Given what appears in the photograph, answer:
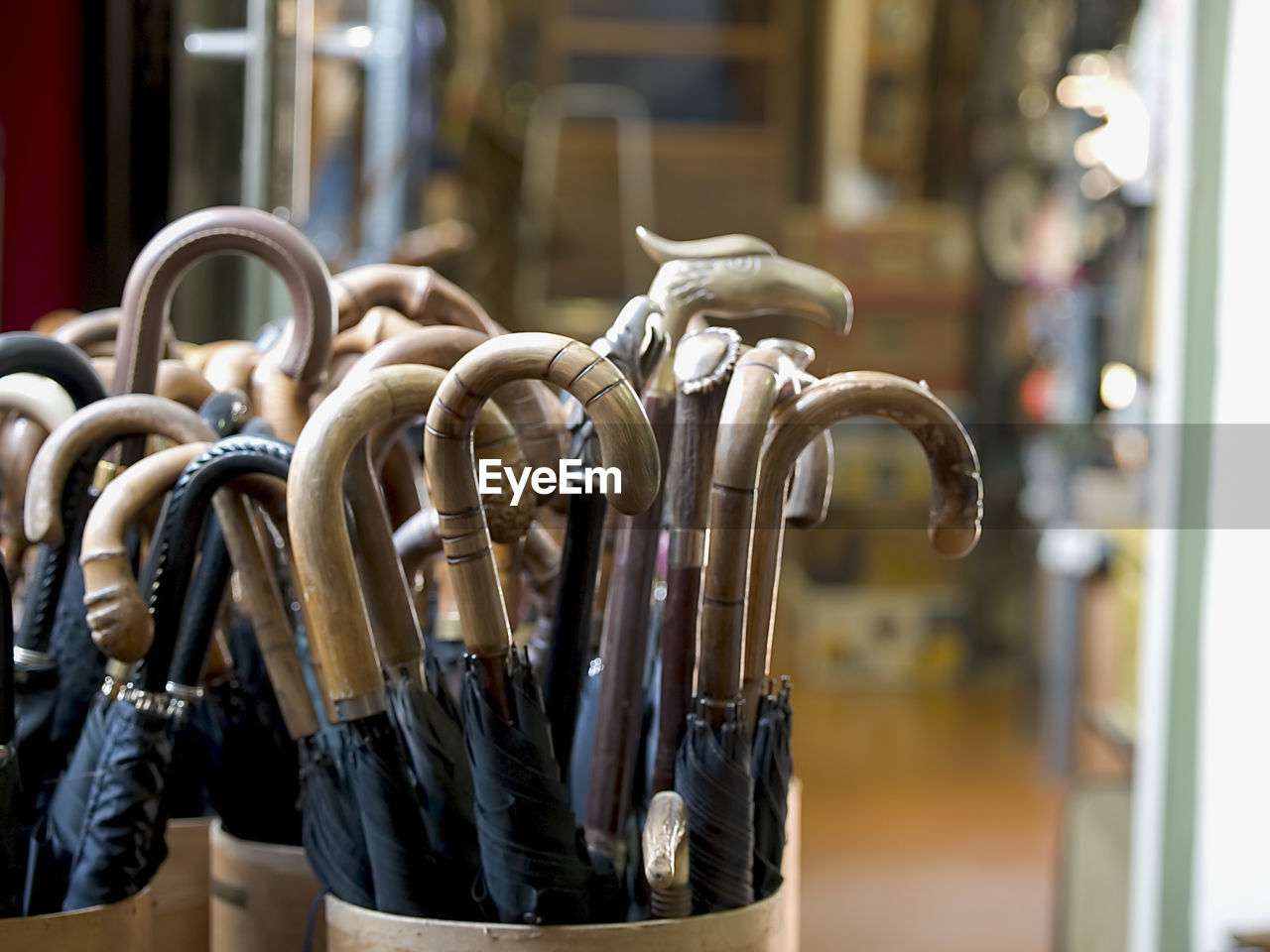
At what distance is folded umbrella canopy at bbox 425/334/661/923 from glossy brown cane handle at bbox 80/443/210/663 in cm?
10

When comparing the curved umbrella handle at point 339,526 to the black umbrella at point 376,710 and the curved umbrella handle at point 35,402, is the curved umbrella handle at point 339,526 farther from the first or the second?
the curved umbrella handle at point 35,402

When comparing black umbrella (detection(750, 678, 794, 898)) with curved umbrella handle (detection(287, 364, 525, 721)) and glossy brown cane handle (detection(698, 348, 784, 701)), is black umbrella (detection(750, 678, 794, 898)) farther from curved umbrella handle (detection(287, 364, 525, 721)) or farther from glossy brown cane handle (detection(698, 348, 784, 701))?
curved umbrella handle (detection(287, 364, 525, 721))

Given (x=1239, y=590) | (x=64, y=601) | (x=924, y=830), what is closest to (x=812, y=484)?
(x=64, y=601)

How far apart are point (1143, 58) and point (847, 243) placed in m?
1.78

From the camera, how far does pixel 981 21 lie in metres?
3.90

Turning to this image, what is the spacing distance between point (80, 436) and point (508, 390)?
144 millimetres

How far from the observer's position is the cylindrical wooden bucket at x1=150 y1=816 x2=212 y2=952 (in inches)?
19.6

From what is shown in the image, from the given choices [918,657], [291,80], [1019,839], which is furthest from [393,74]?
[918,657]

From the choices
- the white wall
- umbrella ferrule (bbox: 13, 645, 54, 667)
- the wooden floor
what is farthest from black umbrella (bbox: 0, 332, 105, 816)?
the wooden floor

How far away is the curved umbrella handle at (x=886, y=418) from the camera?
423mm

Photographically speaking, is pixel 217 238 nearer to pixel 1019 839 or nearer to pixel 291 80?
pixel 291 80

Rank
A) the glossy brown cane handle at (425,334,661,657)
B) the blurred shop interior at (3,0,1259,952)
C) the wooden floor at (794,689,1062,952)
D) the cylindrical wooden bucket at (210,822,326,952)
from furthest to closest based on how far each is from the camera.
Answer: the wooden floor at (794,689,1062,952) → the blurred shop interior at (3,0,1259,952) → the cylindrical wooden bucket at (210,822,326,952) → the glossy brown cane handle at (425,334,661,657)

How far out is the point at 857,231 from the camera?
12.1 feet

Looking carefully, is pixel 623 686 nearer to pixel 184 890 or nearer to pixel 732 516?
pixel 732 516
